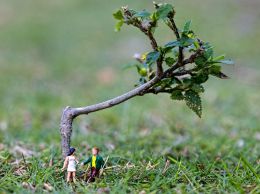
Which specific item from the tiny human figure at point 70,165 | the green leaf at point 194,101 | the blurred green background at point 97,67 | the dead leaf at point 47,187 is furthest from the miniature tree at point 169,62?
the blurred green background at point 97,67

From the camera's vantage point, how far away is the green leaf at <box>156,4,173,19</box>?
245 centimetres

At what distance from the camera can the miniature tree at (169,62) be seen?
99.0 inches

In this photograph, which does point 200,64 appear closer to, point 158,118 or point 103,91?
point 158,118

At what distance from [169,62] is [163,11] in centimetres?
35

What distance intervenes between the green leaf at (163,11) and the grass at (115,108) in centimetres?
86

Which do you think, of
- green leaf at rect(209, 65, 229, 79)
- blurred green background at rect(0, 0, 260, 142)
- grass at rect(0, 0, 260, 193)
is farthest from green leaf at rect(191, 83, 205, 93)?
blurred green background at rect(0, 0, 260, 142)

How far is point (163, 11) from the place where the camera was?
245 centimetres

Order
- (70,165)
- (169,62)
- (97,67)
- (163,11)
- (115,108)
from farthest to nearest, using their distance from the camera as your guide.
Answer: (97,67)
(115,108)
(169,62)
(70,165)
(163,11)

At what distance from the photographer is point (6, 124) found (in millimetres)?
4754

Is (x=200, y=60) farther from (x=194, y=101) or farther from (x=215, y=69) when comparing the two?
(x=194, y=101)

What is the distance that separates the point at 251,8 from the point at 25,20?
6190mm

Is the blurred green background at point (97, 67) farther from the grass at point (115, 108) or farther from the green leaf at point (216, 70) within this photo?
the green leaf at point (216, 70)

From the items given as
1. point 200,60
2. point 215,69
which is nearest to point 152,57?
point 200,60

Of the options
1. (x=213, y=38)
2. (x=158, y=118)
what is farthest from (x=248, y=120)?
(x=213, y=38)
